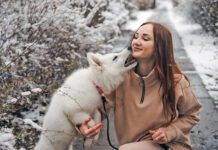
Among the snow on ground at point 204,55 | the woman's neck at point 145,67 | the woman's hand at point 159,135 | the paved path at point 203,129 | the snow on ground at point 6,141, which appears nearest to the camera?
the woman's hand at point 159,135

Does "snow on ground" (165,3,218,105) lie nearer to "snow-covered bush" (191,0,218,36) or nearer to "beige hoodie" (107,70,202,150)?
"snow-covered bush" (191,0,218,36)

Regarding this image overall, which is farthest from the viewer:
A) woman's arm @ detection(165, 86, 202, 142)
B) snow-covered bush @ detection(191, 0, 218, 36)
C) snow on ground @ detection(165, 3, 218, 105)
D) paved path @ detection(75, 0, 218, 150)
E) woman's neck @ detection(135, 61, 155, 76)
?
snow-covered bush @ detection(191, 0, 218, 36)

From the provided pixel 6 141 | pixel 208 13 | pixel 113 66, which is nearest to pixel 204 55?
pixel 208 13

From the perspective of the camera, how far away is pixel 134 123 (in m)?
3.96

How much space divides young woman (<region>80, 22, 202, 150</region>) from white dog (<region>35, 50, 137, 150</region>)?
0.40 feet

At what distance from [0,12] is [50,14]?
0.76 metres

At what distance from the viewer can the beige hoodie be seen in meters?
3.88

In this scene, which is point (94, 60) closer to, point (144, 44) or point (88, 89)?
point (88, 89)

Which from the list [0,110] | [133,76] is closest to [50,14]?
[0,110]

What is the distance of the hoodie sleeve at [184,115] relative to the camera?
12.6 ft

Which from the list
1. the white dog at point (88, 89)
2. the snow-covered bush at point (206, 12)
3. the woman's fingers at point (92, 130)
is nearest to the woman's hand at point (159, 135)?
the woman's fingers at point (92, 130)

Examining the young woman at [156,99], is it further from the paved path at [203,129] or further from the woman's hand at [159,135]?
the paved path at [203,129]


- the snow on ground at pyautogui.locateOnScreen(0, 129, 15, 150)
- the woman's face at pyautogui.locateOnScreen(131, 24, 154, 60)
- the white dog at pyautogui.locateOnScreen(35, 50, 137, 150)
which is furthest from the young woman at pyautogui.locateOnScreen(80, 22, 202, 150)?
the snow on ground at pyautogui.locateOnScreen(0, 129, 15, 150)

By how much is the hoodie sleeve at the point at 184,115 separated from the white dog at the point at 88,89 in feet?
1.60
